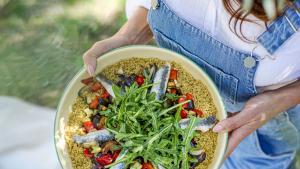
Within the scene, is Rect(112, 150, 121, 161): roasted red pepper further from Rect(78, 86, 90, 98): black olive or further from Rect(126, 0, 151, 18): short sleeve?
Rect(126, 0, 151, 18): short sleeve

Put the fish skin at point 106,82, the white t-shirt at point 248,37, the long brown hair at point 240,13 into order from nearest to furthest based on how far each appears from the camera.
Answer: the long brown hair at point 240,13 → the white t-shirt at point 248,37 → the fish skin at point 106,82

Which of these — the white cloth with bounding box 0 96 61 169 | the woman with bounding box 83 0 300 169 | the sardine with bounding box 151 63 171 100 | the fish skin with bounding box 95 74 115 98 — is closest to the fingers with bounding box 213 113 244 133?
the woman with bounding box 83 0 300 169

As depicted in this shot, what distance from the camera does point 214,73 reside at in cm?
129

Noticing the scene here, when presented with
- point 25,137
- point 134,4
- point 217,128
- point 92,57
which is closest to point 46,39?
point 25,137

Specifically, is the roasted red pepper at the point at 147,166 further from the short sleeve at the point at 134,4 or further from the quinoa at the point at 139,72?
the short sleeve at the point at 134,4

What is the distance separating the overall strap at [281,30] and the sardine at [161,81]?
221mm

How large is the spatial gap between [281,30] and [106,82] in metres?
0.40

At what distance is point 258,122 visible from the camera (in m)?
1.33

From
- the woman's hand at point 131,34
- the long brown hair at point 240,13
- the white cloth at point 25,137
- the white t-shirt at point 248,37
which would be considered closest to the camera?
the long brown hair at point 240,13

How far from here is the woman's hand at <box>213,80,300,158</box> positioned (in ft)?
4.18

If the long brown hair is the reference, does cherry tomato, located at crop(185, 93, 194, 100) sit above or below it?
below

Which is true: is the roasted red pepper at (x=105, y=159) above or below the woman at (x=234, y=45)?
below

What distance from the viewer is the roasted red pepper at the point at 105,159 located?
1.19m

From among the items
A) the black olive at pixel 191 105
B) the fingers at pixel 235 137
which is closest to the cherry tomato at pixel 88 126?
the black olive at pixel 191 105
